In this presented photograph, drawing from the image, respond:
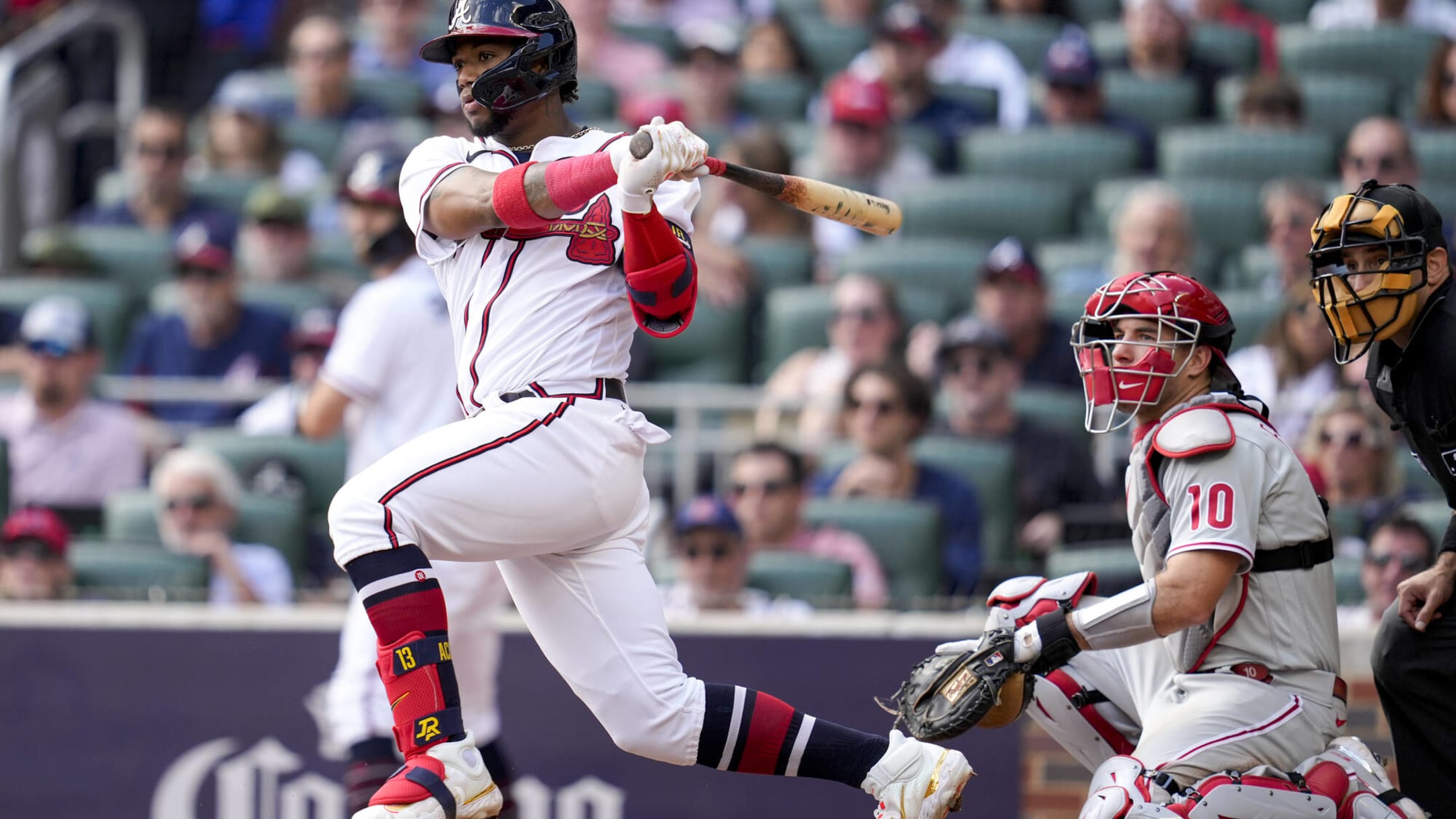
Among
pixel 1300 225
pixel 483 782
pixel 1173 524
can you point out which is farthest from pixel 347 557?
pixel 1300 225

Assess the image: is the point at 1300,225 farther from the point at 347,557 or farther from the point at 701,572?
the point at 347,557

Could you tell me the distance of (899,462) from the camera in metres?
6.75

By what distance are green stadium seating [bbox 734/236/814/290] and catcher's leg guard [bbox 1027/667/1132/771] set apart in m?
4.25

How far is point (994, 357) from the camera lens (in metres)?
6.93

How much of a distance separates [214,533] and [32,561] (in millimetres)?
626

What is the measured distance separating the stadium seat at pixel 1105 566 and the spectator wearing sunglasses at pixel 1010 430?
0.40 metres

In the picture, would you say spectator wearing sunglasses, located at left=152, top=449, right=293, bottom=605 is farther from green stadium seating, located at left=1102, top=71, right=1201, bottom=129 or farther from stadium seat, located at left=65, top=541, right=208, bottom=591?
green stadium seating, located at left=1102, top=71, right=1201, bottom=129

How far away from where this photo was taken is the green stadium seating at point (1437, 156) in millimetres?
8508

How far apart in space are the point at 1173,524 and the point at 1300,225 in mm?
4128

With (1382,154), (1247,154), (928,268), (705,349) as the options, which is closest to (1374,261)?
(1382,154)

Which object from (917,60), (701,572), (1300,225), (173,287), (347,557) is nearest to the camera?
(347,557)

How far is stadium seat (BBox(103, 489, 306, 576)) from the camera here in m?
6.72

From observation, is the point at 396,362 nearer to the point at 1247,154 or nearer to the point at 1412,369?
the point at 1412,369

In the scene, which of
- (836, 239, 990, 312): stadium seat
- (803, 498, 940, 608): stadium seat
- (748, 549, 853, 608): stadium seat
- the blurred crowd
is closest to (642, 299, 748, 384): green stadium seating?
the blurred crowd
